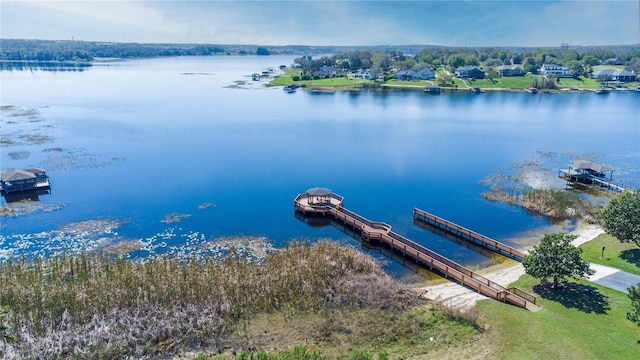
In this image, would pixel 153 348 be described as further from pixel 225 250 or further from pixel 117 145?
pixel 117 145

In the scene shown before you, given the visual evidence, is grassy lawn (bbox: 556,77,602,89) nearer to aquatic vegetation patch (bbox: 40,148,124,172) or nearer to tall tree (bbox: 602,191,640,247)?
tall tree (bbox: 602,191,640,247)

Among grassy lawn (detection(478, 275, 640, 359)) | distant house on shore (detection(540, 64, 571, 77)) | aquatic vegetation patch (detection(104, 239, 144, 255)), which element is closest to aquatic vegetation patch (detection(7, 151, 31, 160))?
aquatic vegetation patch (detection(104, 239, 144, 255))

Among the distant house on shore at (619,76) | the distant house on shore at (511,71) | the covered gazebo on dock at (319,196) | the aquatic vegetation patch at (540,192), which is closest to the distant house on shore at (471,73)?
the distant house on shore at (511,71)

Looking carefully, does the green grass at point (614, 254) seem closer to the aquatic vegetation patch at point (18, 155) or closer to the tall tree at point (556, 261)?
the tall tree at point (556, 261)

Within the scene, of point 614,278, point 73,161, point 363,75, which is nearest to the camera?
point 614,278

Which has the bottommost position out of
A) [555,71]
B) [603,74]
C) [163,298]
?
[163,298]

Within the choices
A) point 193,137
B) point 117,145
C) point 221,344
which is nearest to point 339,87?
point 193,137

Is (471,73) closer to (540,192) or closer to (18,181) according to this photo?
(540,192)

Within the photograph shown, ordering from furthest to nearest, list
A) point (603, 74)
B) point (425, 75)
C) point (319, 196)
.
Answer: point (425, 75) < point (603, 74) < point (319, 196)

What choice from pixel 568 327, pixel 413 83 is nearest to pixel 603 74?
pixel 413 83
